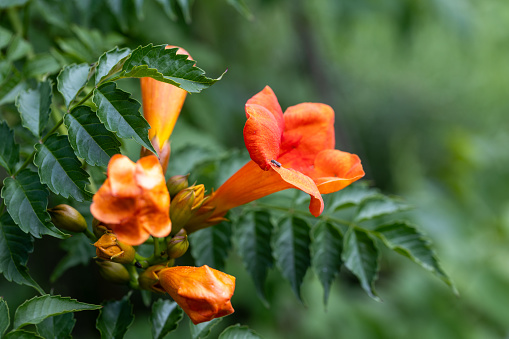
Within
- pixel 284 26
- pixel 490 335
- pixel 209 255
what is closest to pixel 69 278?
pixel 209 255

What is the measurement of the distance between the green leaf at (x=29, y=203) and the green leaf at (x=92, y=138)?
0.52ft

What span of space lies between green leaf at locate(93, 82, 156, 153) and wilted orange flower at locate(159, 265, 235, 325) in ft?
1.17

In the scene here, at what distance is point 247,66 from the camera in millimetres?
5207

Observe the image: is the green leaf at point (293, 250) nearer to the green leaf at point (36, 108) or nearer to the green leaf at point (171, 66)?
the green leaf at point (171, 66)

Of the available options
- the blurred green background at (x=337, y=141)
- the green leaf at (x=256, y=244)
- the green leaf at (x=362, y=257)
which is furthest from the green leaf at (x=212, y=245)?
the blurred green background at (x=337, y=141)

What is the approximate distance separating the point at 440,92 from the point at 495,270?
26.3 feet

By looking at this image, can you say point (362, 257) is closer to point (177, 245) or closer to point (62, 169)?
point (177, 245)

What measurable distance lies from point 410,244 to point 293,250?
432mm

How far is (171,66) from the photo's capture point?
1.27m

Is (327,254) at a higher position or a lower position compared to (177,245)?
lower

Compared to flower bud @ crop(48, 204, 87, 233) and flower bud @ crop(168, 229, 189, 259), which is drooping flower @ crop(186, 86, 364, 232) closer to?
flower bud @ crop(168, 229, 189, 259)

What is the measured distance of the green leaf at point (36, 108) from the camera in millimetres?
1406

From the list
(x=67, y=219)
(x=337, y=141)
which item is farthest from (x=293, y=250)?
(x=337, y=141)

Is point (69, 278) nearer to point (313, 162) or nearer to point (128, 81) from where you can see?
point (128, 81)
